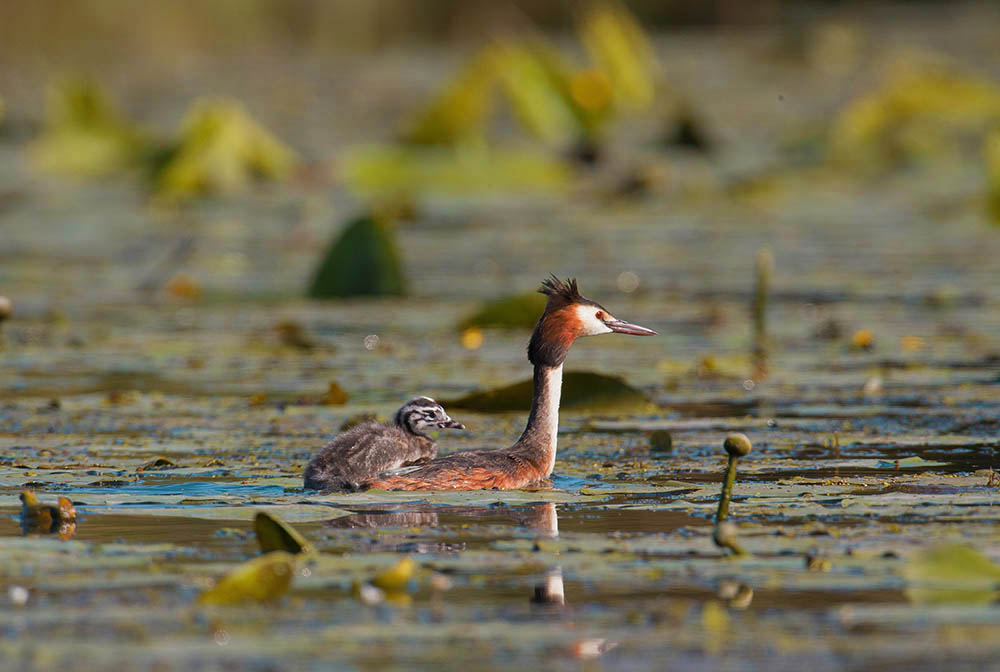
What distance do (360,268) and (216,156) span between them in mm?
4605

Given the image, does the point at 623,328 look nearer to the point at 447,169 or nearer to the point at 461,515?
the point at 461,515

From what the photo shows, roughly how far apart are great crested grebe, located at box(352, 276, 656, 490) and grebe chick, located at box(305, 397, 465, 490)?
64 mm

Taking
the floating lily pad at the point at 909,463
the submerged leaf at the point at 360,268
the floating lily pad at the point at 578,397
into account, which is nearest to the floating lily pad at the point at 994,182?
the submerged leaf at the point at 360,268

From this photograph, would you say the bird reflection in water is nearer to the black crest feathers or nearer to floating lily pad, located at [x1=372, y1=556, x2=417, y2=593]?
floating lily pad, located at [x1=372, y1=556, x2=417, y2=593]

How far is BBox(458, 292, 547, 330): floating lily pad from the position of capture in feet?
33.3

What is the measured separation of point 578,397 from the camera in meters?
8.39

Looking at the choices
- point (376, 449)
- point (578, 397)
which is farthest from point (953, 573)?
point (578, 397)

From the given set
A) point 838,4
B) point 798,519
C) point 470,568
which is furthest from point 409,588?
point 838,4

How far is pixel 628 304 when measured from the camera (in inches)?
451

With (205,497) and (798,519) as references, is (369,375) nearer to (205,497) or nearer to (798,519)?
(205,497)

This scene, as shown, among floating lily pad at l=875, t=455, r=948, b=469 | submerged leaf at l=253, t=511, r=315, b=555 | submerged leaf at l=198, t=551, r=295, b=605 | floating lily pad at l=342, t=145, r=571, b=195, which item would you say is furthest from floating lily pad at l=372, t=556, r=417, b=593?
floating lily pad at l=342, t=145, r=571, b=195

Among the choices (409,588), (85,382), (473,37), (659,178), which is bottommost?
(409,588)

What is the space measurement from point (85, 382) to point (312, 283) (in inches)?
105

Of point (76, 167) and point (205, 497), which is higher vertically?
point (76, 167)
